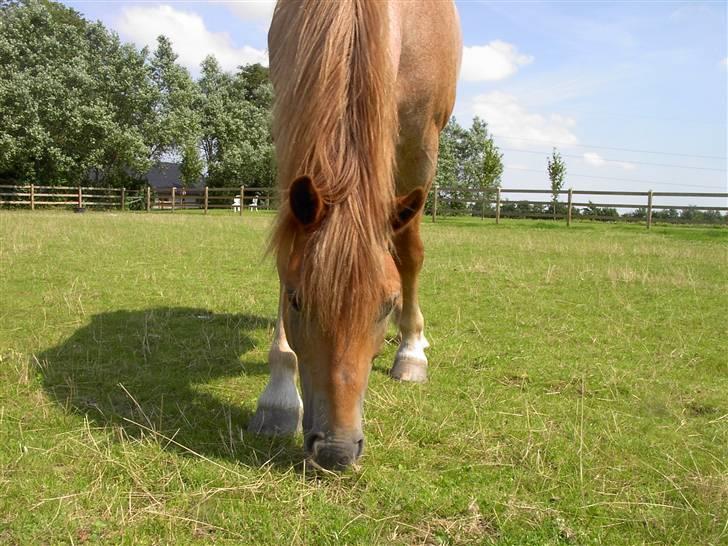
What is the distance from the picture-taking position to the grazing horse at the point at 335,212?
228 cm

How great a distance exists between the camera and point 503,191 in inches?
1046

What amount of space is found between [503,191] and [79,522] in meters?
26.0

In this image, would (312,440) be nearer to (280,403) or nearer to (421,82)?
(280,403)

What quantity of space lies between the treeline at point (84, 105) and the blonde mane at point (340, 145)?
1153 inches

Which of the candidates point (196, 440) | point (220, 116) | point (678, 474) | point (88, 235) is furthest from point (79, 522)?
point (220, 116)

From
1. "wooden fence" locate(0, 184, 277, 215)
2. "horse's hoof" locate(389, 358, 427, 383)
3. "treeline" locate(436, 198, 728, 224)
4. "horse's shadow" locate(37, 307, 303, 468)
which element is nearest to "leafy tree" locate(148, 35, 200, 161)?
"wooden fence" locate(0, 184, 277, 215)

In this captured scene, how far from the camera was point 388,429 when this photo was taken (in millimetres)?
3172

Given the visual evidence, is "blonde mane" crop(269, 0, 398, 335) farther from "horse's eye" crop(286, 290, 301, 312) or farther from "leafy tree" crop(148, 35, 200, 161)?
"leafy tree" crop(148, 35, 200, 161)

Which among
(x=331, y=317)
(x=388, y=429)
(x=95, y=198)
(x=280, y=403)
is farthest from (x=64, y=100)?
(x=331, y=317)

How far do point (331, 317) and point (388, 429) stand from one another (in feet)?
3.84

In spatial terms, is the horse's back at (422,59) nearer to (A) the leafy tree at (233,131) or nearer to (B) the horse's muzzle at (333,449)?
(B) the horse's muzzle at (333,449)

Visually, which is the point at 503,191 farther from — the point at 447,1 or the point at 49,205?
the point at 49,205

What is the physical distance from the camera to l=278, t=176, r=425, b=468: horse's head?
225 cm

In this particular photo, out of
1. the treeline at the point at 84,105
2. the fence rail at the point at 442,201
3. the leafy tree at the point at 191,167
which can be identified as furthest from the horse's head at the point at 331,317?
the leafy tree at the point at 191,167
